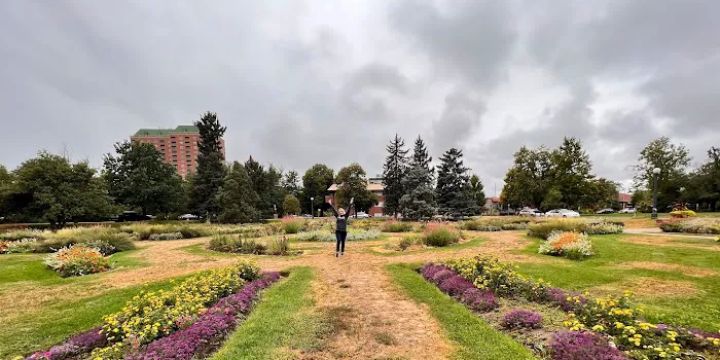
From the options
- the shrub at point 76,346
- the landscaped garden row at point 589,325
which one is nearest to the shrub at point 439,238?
the landscaped garden row at point 589,325

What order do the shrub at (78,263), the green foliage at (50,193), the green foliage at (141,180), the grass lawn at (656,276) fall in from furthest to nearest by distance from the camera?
the green foliage at (141,180) → the green foliage at (50,193) → the shrub at (78,263) → the grass lawn at (656,276)

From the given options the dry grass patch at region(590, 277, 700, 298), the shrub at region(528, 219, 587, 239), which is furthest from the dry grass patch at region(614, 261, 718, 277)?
the shrub at region(528, 219, 587, 239)

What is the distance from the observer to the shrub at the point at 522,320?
219 inches

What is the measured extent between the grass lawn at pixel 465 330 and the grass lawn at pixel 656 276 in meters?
2.83

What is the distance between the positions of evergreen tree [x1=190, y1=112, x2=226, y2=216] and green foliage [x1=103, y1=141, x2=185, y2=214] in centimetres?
246

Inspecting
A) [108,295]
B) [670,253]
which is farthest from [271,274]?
[670,253]

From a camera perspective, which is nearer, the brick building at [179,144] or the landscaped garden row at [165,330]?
the landscaped garden row at [165,330]

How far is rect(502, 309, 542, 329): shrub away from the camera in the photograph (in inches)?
219

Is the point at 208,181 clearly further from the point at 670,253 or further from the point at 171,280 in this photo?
the point at 670,253

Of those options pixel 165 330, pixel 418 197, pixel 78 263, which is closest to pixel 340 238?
pixel 165 330

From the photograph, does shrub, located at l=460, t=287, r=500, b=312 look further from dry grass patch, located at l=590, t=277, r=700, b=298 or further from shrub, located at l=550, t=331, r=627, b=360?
dry grass patch, located at l=590, t=277, r=700, b=298

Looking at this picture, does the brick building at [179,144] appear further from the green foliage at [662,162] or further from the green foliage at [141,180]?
the green foliage at [662,162]

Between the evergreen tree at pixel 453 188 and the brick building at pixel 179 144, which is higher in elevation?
the brick building at pixel 179 144

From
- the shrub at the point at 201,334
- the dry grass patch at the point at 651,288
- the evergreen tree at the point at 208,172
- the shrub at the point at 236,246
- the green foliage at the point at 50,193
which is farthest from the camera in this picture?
the evergreen tree at the point at 208,172
